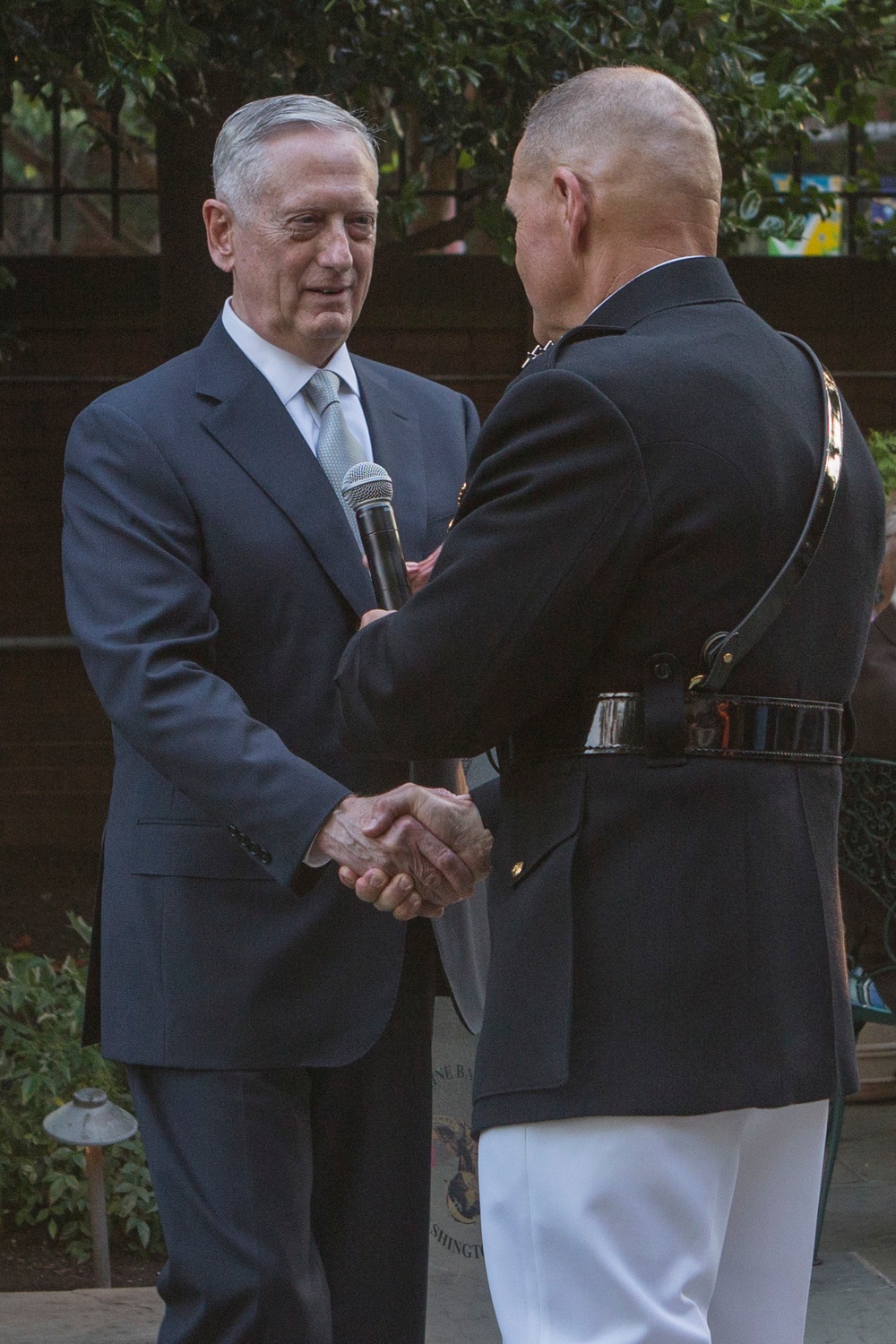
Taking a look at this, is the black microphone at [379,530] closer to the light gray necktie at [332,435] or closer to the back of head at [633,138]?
the light gray necktie at [332,435]

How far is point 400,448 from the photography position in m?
2.73

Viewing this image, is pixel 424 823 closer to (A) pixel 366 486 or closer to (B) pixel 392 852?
(B) pixel 392 852

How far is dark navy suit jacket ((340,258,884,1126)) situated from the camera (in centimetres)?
182

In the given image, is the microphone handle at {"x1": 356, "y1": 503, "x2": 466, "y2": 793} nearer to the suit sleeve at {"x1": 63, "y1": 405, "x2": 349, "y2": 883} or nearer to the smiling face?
the suit sleeve at {"x1": 63, "y1": 405, "x2": 349, "y2": 883}

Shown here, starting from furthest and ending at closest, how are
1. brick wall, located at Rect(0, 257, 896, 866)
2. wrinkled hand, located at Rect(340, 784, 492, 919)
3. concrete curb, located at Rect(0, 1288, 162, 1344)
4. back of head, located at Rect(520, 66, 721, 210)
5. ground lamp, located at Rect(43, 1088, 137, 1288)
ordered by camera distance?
brick wall, located at Rect(0, 257, 896, 866), ground lamp, located at Rect(43, 1088, 137, 1288), concrete curb, located at Rect(0, 1288, 162, 1344), wrinkled hand, located at Rect(340, 784, 492, 919), back of head, located at Rect(520, 66, 721, 210)

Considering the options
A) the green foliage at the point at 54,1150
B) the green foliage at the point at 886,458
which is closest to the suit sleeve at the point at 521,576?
the green foliage at the point at 54,1150

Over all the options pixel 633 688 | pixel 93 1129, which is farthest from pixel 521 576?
pixel 93 1129

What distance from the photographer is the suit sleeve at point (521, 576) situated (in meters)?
1.81

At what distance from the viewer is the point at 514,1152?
1917 mm

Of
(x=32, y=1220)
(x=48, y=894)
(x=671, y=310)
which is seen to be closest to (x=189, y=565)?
(x=671, y=310)

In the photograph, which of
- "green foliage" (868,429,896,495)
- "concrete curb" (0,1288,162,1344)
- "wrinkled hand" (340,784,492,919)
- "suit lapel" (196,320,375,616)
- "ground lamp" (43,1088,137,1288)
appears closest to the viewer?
"wrinkled hand" (340,784,492,919)

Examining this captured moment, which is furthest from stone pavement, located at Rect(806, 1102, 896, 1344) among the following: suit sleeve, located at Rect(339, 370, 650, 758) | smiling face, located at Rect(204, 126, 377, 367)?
smiling face, located at Rect(204, 126, 377, 367)

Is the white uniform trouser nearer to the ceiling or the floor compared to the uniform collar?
nearer to the floor

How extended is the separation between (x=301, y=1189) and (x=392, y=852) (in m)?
0.56
